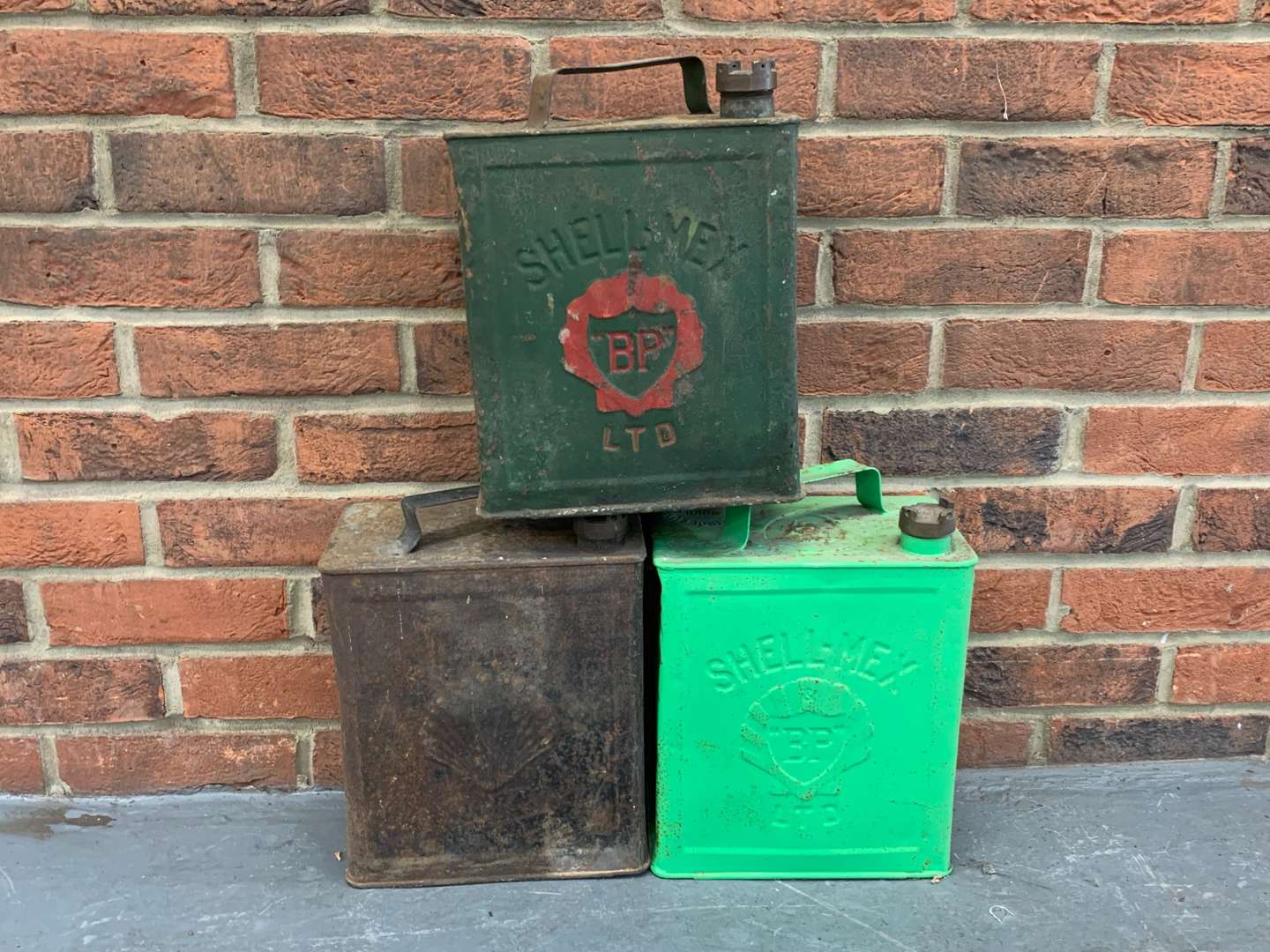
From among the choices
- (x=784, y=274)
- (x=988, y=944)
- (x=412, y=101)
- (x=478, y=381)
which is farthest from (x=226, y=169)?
(x=988, y=944)

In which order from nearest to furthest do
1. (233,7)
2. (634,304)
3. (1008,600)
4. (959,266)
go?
(634,304), (233,7), (959,266), (1008,600)

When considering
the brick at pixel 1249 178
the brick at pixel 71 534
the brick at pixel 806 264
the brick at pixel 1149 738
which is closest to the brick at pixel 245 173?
the brick at pixel 71 534

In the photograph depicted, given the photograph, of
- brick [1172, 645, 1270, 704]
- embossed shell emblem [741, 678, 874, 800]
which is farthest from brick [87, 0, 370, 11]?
brick [1172, 645, 1270, 704]

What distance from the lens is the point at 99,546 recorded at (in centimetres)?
123

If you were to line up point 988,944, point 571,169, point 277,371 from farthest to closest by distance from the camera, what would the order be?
1. point 277,371
2. point 988,944
3. point 571,169

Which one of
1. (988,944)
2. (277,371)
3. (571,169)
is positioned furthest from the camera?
(277,371)

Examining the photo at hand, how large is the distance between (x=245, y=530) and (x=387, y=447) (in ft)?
0.60

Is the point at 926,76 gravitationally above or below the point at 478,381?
above

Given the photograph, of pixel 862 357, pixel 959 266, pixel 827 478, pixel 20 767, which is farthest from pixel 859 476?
pixel 20 767

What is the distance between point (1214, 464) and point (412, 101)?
954mm

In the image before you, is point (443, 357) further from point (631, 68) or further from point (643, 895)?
point (643, 895)

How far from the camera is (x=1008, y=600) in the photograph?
1.29 meters

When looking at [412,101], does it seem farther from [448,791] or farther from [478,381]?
[448,791]

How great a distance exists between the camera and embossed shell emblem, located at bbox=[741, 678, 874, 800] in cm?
111
